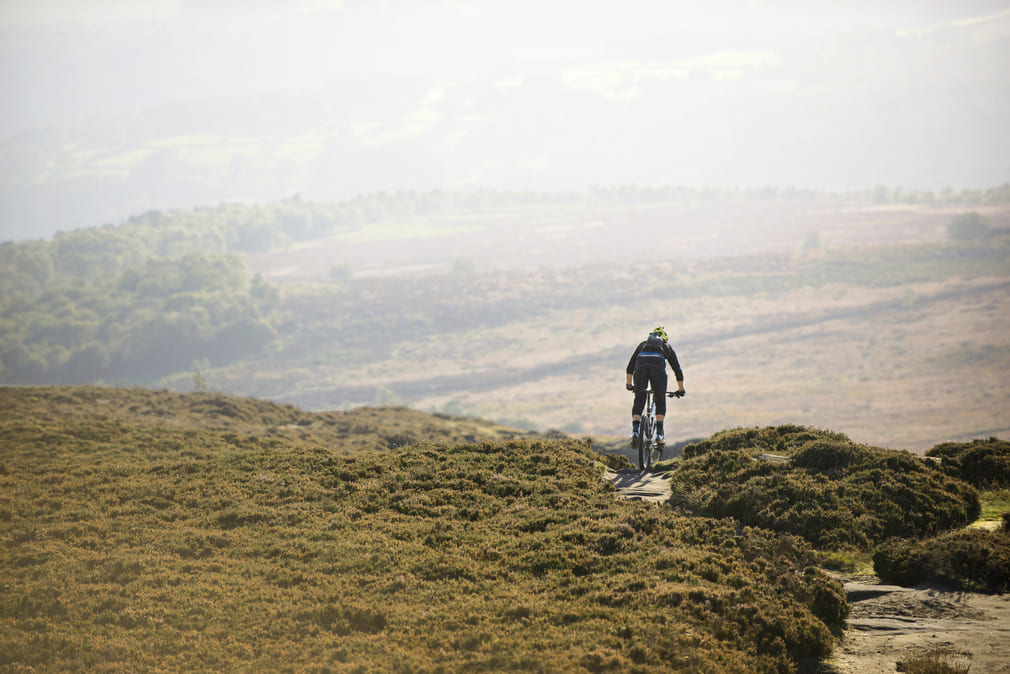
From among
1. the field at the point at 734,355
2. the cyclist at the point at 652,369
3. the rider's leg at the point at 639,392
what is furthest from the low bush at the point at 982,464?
the field at the point at 734,355

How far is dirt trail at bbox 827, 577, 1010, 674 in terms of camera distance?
937 cm

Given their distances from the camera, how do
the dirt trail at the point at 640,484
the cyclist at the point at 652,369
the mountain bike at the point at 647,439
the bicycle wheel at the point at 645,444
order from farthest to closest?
the bicycle wheel at the point at 645,444, the mountain bike at the point at 647,439, the cyclist at the point at 652,369, the dirt trail at the point at 640,484

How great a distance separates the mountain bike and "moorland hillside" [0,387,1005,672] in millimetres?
1125

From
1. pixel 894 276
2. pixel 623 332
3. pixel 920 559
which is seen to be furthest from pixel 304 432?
pixel 894 276

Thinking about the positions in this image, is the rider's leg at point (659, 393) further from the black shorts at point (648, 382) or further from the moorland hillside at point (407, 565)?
the moorland hillside at point (407, 565)

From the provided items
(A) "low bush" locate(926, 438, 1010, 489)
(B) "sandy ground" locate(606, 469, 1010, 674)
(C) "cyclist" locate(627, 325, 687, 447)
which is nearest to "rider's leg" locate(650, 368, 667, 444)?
(C) "cyclist" locate(627, 325, 687, 447)

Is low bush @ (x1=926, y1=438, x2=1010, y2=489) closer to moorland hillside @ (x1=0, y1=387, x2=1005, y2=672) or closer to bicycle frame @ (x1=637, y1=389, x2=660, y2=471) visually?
moorland hillside @ (x1=0, y1=387, x2=1005, y2=672)

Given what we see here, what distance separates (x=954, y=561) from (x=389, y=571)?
28.7ft

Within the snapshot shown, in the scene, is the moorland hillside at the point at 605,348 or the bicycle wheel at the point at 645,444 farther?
the moorland hillside at the point at 605,348

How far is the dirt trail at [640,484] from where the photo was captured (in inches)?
640

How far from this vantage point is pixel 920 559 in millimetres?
11609

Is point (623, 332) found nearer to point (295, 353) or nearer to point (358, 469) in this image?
point (295, 353)

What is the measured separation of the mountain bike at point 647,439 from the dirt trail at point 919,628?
7244mm

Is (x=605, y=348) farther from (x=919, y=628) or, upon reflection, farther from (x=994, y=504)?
(x=919, y=628)
